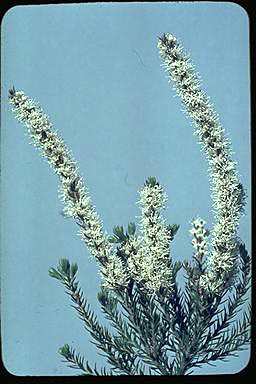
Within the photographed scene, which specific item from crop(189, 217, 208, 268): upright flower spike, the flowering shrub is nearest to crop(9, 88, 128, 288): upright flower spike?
the flowering shrub

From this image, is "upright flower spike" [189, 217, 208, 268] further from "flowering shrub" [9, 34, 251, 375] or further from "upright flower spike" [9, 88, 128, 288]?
"upright flower spike" [9, 88, 128, 288]

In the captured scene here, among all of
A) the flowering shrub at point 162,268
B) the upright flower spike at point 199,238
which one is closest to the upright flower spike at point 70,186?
the flowering shrub at point 162,268

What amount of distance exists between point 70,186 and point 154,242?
14 cm

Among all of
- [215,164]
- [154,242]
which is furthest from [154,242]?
[215,164]

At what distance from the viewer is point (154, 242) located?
702mm

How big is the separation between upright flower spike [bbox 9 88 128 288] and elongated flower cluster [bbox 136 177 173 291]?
0.12 ft

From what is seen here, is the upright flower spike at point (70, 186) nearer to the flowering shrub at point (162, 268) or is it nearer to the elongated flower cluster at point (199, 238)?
the flowering shrub at point (162, 268)

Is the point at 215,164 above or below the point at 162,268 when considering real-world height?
above

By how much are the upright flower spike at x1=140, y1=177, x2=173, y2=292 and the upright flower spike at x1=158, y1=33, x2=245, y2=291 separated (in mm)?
59

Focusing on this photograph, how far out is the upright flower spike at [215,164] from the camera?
0.71 metres

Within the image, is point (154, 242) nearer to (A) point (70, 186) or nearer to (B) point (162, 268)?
(B) point (162, 268)

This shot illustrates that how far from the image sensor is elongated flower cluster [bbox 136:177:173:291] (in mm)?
699
